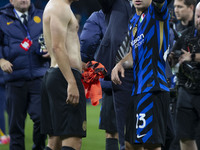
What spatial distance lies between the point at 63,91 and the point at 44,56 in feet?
5.98

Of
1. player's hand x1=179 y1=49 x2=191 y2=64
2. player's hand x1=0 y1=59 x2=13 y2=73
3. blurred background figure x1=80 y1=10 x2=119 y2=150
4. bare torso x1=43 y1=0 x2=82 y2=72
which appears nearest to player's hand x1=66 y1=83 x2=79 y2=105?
bare torso x1=43 y1=0 x2=82 y2=72

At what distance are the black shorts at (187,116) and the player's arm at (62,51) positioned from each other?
5.38 ft

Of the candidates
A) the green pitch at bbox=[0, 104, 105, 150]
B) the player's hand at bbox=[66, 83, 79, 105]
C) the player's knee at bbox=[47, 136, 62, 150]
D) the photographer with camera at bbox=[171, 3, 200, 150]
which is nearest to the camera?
the player's hand at bbox=[66, 83, 79, 105]

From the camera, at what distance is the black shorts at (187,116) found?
4.12 m

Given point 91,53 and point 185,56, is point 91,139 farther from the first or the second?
point 185,56

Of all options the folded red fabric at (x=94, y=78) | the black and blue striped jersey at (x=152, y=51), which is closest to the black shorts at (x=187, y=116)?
the folded red fabric at (x=94, y=78)

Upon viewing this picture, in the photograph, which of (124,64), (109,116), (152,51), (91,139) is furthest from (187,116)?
(91,139)

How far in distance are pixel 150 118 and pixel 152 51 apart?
54cm

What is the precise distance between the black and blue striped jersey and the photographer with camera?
0.99 m

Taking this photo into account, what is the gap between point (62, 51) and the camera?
297 centimetres

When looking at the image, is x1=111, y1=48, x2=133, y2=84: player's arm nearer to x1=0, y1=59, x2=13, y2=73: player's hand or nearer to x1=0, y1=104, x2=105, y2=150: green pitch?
x1=0, y1=59, x2=13, y2=73: player's hand

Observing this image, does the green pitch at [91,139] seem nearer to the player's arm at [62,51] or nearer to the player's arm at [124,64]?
the player's arm at [124,64]

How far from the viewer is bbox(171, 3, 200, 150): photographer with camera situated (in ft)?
13.2

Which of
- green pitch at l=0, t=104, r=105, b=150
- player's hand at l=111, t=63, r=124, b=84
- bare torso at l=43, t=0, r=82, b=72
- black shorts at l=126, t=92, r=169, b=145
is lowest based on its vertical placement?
green pitch at l=0, t=104, r=105, b=150
